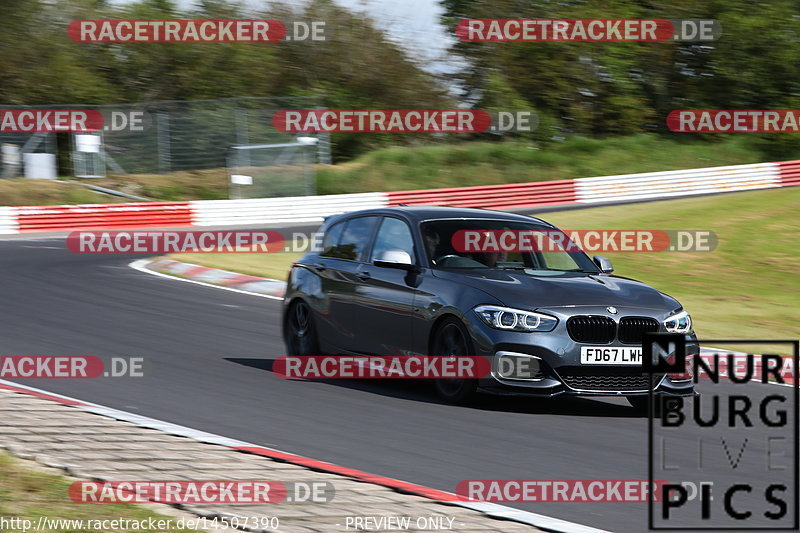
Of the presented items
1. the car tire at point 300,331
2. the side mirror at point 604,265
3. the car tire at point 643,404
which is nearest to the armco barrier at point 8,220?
the car tire at point 300,331

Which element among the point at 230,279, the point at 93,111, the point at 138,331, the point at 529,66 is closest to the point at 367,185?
the point at 93,111

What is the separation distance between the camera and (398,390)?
31.2 ft

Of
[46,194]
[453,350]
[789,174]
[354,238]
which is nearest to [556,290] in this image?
[453,350]

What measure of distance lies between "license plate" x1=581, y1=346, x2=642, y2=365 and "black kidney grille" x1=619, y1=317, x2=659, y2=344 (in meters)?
0.09

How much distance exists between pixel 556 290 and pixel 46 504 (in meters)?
4.53

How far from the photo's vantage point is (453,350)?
8.84m

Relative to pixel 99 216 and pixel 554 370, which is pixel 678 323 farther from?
pixel 99 216

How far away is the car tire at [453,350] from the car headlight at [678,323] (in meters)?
1.45

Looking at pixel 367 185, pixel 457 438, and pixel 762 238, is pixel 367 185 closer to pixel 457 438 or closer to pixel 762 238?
pixel 762 238

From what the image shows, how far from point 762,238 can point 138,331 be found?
15237mm

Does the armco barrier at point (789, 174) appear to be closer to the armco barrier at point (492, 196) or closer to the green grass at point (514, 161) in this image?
the green grass at point (514, 161)

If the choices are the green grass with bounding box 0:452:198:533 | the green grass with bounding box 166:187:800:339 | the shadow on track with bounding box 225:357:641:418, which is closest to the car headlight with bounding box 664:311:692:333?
the shadow on track with bounding box 225:357:641:418

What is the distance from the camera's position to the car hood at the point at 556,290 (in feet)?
28.1

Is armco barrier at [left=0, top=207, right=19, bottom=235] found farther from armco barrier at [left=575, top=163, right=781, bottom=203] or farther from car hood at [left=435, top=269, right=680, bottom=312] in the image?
car hood at [left=435, top=269, right=680, bottom=312]
